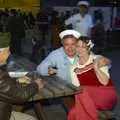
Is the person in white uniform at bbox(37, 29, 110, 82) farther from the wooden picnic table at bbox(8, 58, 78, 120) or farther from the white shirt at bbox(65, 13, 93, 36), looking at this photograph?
the white shirt at bbox(65, 13, 93, 36)

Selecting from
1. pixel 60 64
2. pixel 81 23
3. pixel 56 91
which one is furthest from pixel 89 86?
pixel 81 23

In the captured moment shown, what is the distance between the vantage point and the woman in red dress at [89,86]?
5.10 metres

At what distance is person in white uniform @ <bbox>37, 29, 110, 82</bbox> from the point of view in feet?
18.9

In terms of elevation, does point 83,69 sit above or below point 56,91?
above

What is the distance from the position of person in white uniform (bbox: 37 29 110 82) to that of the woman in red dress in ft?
0.86

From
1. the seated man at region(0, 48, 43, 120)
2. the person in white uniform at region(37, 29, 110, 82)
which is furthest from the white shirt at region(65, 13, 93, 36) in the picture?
the seated man at region(0, 48, 43, 120)

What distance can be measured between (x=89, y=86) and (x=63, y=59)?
0.82 meters

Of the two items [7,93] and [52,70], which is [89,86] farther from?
[7,93]

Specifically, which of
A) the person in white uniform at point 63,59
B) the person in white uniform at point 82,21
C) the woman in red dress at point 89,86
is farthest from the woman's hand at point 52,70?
the person in white uniform at point 82,21

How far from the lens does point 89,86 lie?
5289mm

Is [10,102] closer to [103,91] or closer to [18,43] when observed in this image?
[103,91]

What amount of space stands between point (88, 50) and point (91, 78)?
1.03 feet

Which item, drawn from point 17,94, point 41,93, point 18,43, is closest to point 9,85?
point 17,94

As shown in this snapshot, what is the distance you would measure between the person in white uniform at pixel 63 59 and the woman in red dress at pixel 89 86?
26 cm
